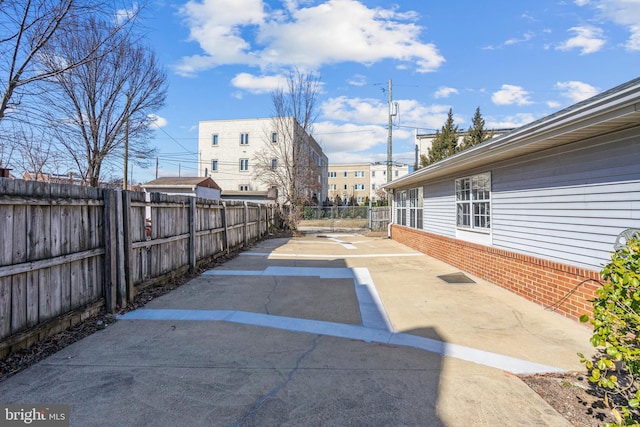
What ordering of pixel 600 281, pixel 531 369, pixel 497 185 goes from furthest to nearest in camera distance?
1. pixel 497 185
2. pixel 600 281
3. pixel 531 369

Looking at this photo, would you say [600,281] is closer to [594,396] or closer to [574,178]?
[574,178]

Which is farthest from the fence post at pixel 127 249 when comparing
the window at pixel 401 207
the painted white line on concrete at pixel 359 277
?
the window at pixel 401 207

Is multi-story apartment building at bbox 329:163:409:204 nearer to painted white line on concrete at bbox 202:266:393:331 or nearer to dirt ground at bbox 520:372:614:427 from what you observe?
painted white line on concrete at bbox 202:266:393:331

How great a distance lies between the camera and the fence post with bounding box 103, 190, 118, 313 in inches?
Result: 189

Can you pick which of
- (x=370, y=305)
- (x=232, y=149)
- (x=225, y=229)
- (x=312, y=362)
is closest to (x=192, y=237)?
(x=225, y=229)

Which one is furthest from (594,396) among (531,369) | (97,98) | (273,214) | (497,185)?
(273,214)

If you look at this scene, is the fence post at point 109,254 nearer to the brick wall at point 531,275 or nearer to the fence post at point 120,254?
the fence post at point 120,254

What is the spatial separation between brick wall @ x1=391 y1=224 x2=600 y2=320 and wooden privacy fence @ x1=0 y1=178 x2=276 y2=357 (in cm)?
547

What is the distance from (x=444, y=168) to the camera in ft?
30.1

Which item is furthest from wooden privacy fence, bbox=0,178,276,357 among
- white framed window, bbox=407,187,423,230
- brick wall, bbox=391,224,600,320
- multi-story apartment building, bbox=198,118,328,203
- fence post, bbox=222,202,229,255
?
multi-story apartment building, bbox=198,118,328,203

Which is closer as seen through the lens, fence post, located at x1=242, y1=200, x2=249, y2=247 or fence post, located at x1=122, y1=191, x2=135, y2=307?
fence post, located at x1=122, y1=191, x2=135, y2=307

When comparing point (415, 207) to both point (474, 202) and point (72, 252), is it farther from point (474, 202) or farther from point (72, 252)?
point (72, 252)

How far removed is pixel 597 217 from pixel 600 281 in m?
0.92

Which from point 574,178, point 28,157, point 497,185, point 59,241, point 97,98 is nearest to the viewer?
point 59,241
